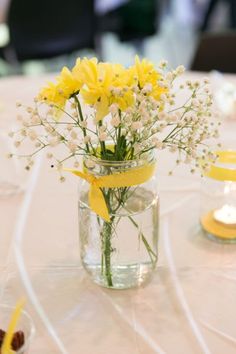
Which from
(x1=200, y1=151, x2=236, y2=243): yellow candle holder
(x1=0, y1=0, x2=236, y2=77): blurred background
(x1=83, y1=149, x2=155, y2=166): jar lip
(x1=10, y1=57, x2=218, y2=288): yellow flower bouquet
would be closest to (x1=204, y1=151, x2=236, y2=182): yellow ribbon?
(x1=200, y1=151, x2=236, y2=243): yellow candle holder

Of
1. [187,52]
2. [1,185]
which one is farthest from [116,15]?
[1,185]

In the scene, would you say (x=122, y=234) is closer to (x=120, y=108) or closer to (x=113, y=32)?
(x=120, y=108)

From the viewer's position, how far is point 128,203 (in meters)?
0.93

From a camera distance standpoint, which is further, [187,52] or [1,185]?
[187,52]

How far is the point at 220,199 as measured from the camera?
3.72 feet

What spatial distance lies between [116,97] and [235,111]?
89 cm

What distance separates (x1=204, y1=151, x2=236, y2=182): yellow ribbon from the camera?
1056 mm

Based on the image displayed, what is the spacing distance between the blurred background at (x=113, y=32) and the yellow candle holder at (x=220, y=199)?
43.9 inches

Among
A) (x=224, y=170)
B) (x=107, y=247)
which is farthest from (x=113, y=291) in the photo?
(x=224, y=170)

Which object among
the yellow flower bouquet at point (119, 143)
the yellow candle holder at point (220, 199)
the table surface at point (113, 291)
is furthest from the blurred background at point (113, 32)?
the yellow flower bouquet at point (119, 143)

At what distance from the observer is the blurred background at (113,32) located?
215 centimetres

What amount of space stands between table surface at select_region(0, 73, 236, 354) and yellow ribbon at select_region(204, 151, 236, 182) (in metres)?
0.13

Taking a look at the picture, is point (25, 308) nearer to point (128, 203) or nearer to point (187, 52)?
point (128, 203)

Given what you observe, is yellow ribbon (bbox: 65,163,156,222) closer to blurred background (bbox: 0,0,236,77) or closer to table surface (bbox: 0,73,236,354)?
table surface (bbox: 0,73,236,354)
